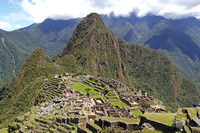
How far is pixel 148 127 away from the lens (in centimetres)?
1397

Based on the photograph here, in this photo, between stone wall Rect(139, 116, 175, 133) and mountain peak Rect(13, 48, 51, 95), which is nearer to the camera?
stone wall Rect(139, 116, 175, 133)

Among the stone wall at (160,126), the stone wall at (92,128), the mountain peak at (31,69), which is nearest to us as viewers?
the stone wall at (160,126)

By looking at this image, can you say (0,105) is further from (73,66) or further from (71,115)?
(71,115)

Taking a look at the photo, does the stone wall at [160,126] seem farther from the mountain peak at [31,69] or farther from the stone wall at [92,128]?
the mountain peak at [31,69]

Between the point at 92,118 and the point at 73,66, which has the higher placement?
the point at 73,66

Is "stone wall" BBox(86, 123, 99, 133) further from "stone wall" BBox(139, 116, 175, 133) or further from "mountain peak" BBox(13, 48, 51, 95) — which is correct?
"mountain peak" BBox(13, 48, 51, 95)

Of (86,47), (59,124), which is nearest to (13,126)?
(59,124)

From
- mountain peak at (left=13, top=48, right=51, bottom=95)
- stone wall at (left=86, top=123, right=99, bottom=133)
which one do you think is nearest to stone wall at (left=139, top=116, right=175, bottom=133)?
stone wall at (left=86, top=123, right=99, bottom=133)

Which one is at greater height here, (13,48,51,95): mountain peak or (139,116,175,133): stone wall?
(13,48,51,95): mountain peak

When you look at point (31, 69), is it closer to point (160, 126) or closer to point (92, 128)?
point (92, 128)

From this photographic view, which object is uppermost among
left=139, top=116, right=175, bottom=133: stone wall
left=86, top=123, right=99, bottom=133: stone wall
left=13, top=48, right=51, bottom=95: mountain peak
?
left=13, top=48, right=51, bottom=95: mountain peak

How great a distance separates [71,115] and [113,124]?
8.49 meters

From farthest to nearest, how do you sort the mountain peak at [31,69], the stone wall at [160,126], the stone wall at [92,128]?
the mountain peak at [31,69], the stone wall at [92,128], the stone wall at [160,126]

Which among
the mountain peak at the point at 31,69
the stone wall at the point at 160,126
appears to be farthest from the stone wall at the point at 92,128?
the mountain peak at the point at 31,69
